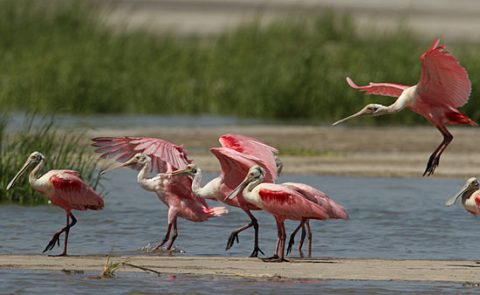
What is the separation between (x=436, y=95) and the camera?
1364 centimetres

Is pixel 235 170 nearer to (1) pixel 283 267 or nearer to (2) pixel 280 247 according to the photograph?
(2) pixel 280 247

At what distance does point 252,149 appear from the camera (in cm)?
1236

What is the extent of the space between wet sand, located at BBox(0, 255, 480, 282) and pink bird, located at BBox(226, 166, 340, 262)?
332mm

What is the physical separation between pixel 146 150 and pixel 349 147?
872cm

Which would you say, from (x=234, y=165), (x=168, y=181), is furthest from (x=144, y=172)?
(x=234, y=165)

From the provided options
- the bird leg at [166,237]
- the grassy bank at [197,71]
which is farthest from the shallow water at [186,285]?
the grassy bank at [197,71]

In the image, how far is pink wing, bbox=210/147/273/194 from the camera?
39.2 feet

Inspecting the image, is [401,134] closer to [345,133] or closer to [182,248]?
[345,133]

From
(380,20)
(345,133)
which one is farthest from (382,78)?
(380,20)

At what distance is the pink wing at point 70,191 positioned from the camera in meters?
12.1

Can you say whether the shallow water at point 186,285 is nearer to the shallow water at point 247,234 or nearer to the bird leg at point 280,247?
the shallow water at point 247,234

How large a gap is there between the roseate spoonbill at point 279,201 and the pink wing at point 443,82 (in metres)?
2.07

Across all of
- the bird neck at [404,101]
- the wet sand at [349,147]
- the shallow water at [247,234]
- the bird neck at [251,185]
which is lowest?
the wet sand at [349,147]

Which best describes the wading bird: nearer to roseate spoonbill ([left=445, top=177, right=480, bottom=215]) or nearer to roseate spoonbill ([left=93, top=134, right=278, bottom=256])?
roseate spoonbill ([left=93, top=134, right=278, bottom=256])
